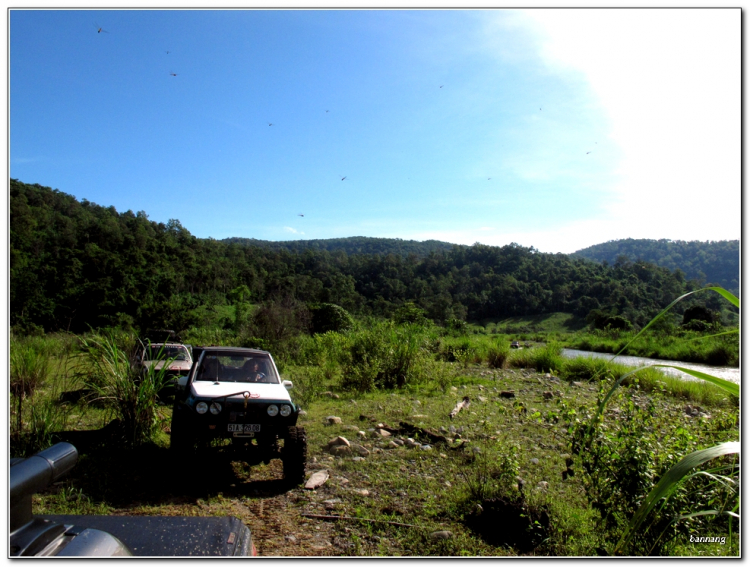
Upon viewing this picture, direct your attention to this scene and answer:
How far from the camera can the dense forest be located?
28094mm

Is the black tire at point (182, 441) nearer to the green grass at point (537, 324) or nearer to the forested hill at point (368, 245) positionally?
the green grass at point (537, 324)

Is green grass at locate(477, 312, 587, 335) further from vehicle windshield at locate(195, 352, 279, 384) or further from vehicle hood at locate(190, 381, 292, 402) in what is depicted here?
vehicle hood at locate(190, 381, 292, 402)

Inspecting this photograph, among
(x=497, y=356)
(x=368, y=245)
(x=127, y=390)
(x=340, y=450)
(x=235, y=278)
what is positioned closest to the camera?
(x=127, y=390)

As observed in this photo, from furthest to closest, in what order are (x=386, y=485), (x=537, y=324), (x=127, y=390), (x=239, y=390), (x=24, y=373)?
(x=537, y=324) → (x=24, y=373) → (x=127, y=390) → (x=239, y=390) → (x=386, y=485)

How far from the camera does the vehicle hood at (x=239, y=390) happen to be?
16.2ft

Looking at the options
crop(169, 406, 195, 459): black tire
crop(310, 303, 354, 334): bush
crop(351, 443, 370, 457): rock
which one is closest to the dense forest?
crop(310, 303, 354, 334): bush

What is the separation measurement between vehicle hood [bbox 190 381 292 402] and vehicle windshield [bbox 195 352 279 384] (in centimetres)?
18

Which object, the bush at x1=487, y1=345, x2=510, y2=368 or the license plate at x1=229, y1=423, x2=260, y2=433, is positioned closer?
the license plate at x1=229, y1=423, x2=260, y2=433

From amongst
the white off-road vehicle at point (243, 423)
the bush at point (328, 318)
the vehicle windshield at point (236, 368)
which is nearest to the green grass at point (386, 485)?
the white off-road vehicle at point (243, 423)

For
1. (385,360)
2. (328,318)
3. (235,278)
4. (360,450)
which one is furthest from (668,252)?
(360,450)

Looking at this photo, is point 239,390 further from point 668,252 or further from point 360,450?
point 668,252

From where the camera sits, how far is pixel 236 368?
19.2 feet

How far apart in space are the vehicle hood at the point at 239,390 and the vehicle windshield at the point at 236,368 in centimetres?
18

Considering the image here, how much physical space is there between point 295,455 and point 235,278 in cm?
4256
